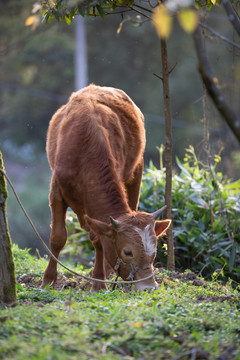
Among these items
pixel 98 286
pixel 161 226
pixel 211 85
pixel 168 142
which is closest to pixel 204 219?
pixel 168 142

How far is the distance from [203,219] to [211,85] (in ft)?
14.5

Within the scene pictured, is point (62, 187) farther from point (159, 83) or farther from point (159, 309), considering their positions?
point (159, 83)

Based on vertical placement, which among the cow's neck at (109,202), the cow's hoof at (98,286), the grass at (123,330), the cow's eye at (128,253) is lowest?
the cow's hoof at (98,286)

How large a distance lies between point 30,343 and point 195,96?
17498 mm

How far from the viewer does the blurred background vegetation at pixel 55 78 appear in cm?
1877

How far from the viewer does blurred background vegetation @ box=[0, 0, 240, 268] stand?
1877 centimetres

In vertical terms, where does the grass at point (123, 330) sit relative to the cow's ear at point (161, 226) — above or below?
below

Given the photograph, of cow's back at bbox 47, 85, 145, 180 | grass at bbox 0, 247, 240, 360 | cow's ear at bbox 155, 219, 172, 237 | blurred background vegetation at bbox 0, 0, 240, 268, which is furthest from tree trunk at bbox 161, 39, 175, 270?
blurred background vegetation at bbox 0, 0, 240, 268

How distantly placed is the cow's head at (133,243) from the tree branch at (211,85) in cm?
181

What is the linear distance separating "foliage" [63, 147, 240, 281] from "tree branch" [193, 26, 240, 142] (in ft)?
12.2

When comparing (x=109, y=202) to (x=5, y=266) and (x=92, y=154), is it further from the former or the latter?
(x=5, y=266)

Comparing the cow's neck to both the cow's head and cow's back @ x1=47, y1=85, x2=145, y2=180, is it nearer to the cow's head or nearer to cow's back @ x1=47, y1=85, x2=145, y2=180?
the cow's head

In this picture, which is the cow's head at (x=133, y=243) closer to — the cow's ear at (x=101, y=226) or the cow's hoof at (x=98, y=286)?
the cow's ear at (x=101, y=226)

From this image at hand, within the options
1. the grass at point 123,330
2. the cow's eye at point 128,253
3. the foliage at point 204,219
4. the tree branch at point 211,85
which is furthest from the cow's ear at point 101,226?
the foliage at point 204,219
